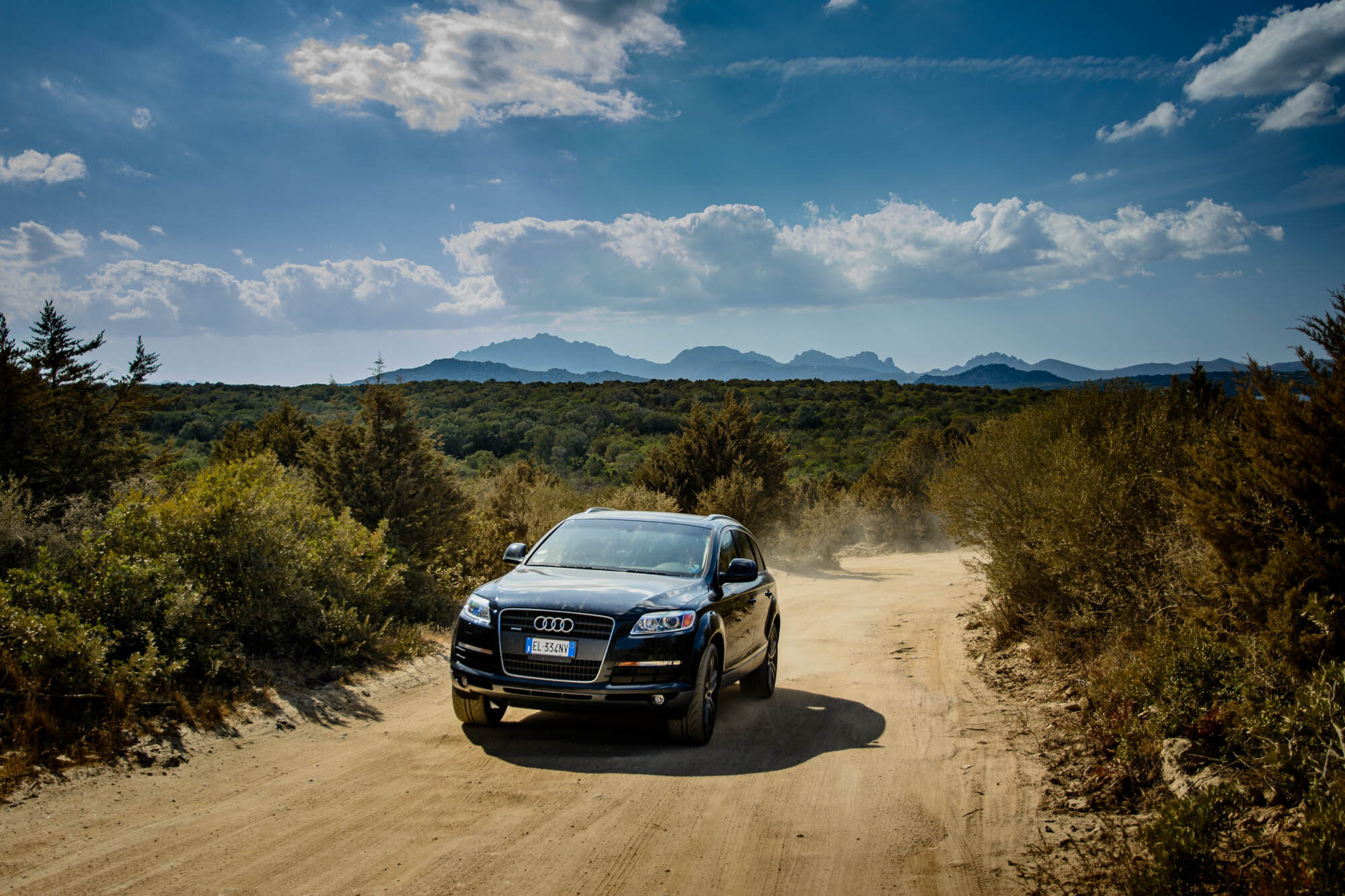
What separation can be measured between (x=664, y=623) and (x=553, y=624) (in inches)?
31.1

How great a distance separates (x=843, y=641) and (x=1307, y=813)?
8301mm

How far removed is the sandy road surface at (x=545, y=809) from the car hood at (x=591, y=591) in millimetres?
1078

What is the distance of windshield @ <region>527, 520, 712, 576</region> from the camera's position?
7.12 meters

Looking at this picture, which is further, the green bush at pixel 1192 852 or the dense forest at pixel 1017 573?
the dense forest at pixel 1017 573

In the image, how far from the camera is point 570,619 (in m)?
6.00

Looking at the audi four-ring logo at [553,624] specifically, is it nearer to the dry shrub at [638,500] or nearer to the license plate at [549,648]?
the license plate at [549,648]

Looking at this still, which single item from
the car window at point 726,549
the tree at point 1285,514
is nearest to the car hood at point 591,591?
the car window at point 726,549

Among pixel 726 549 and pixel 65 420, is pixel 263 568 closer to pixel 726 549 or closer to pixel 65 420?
pixel 726 549

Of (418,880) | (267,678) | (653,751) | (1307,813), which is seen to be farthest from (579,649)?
(1307,813)

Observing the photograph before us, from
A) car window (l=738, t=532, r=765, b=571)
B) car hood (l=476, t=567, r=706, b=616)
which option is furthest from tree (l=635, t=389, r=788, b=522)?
car hood (l=476, t=567, r=706, b=616)

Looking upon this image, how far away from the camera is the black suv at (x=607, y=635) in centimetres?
593

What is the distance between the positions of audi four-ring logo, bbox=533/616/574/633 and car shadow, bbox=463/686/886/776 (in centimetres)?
65

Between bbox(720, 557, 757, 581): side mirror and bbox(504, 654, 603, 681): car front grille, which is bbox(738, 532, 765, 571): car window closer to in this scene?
bbox(720, 557, 757, 581): side mirror

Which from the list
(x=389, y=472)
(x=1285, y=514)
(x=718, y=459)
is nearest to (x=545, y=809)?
(x=1285, y=514)
